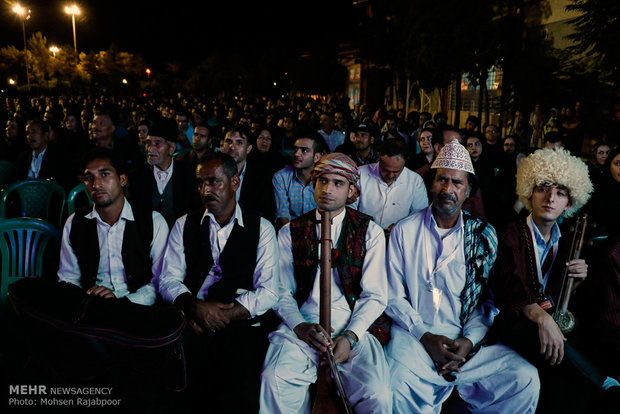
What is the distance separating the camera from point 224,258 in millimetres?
3246

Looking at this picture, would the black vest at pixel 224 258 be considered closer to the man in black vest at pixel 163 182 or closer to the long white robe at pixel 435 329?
the long white robe at pixel 435 329

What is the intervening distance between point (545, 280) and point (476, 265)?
548 millimetres

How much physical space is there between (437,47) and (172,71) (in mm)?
56712

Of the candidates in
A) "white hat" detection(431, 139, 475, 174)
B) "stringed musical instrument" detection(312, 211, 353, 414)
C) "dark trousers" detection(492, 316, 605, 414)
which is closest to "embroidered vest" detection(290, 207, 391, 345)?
"stringed musical instrument" detection(312, 211, 353, 414)

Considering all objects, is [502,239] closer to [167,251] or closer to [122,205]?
[167,251]

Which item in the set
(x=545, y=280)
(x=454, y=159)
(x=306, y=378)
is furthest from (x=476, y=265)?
(x=306, y=378)

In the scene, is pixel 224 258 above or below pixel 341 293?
above

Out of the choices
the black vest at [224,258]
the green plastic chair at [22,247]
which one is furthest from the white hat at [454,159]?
the green plastic chair at [22,247]

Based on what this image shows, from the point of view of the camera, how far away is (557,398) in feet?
9.61

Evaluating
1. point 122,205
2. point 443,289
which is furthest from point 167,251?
point 443,289

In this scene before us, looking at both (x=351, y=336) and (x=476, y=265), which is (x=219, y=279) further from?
(x=476, y=265)

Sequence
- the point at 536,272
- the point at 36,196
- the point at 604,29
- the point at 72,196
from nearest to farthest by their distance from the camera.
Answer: the point at 536,272 → the point at 72,196 → the point at 36,196 → the point at 604,29

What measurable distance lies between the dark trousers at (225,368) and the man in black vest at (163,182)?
216cm

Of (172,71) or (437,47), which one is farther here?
(172,71)
